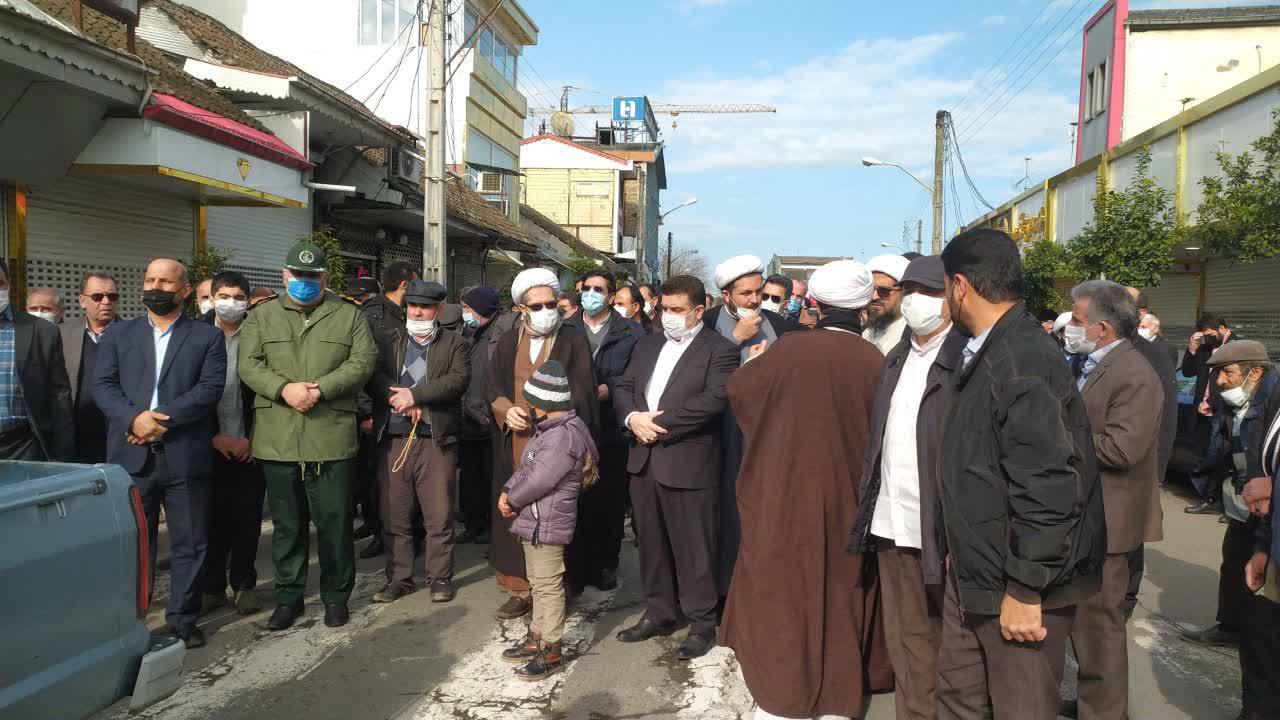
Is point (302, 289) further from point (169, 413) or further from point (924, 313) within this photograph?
point (924, 313)

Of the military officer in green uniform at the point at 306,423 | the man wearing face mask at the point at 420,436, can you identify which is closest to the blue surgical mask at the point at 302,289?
the military officer in green uniform at the point at 306,423

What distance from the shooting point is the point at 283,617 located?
5477 mm

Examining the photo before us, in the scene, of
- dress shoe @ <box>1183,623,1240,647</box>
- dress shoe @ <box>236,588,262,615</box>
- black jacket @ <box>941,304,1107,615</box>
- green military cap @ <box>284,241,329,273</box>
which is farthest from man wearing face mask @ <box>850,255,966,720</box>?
dress shoe @ <box>236,588,262,615</box>

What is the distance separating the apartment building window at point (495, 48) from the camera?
23688mm

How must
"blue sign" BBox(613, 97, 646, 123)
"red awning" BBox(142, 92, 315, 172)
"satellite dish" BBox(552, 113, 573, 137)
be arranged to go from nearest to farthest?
"red awning" BBox(142, 92, 315, 172), "satellite dish" BBox(552, 113, 573, 137), "blue sign" BBox(613, 97, 646, 123)

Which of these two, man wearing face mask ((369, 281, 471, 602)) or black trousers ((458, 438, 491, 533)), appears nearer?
man wearing face mask ((369, 281, 471, 602))

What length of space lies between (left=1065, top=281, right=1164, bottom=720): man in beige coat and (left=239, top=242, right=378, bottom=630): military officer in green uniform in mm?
3985

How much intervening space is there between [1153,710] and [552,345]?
379 cm

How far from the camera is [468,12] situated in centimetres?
2331

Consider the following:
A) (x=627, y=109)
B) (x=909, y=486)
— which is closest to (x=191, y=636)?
(x=909, y=486)

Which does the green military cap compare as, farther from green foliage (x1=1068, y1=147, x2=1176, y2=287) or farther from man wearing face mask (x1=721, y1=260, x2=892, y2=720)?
green foliage (x1=1068, y1=147, x2=1176, y2=287)

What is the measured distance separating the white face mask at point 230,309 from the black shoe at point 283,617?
6.01 ft

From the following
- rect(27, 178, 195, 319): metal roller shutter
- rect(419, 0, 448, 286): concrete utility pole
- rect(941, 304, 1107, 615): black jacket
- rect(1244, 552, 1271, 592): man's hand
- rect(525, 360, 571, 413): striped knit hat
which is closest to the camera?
rect(941, 304, 1107, 615): black jacket

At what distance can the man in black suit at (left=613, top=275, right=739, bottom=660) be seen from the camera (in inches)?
204
